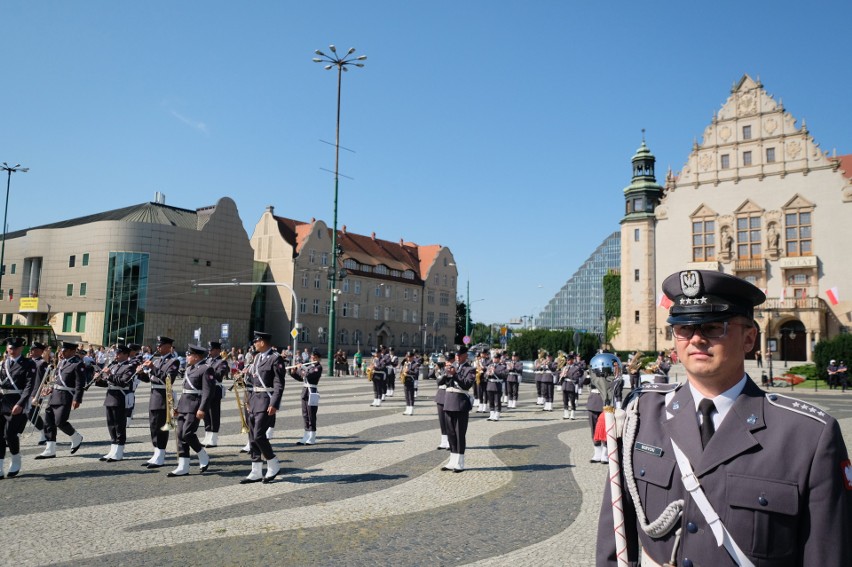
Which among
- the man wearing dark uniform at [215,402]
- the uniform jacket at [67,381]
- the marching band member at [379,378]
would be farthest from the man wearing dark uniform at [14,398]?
the marching band member at [379,378]

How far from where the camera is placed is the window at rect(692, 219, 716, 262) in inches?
2078

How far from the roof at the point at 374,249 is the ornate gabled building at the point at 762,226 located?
32956mm

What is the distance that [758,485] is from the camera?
230 centimetres

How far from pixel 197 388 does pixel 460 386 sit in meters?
4.63

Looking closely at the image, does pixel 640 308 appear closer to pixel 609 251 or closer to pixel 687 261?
pixel 687 261

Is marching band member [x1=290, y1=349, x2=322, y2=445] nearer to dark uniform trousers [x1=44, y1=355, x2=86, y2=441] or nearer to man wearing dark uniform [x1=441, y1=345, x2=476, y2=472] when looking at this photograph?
man wearing dark uniform [x1=441, y1=345, x2=476, y2=472]

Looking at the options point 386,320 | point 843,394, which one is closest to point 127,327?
point 386,320

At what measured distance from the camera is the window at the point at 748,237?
50.9m

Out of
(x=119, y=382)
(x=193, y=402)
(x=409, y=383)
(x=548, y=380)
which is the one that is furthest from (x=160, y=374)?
(x=548, y=380)

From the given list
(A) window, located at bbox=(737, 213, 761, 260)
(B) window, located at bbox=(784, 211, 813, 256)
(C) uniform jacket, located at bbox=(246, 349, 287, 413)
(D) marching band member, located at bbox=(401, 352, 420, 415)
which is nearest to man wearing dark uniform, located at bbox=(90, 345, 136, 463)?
(C) uniform jacket, located at bbox=(246, 349, 287, 413)

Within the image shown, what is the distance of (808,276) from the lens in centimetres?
4844

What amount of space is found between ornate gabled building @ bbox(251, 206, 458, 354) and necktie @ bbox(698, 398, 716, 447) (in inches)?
2273

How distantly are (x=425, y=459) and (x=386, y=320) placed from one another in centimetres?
6879

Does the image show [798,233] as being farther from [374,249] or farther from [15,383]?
[15,383]
